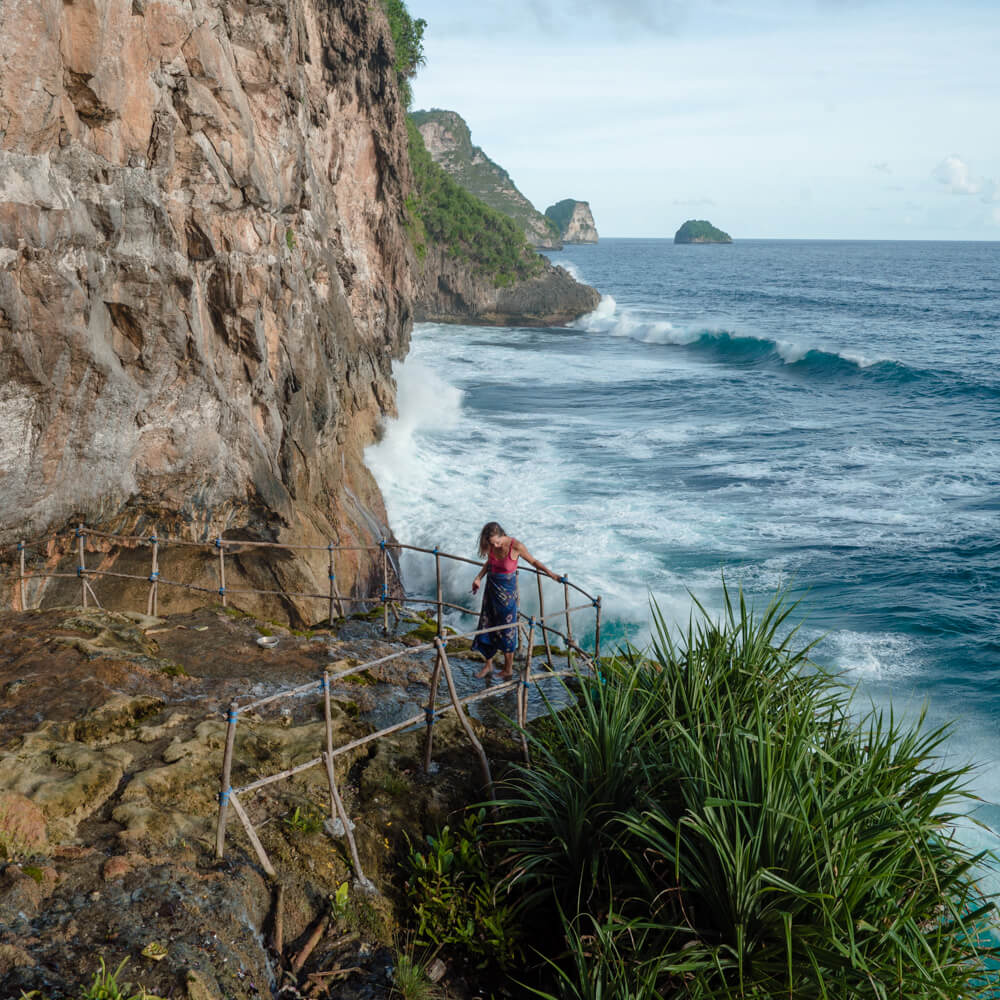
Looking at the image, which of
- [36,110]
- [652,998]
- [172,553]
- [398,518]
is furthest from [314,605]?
[652,998]

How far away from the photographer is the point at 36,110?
7746 millimetres

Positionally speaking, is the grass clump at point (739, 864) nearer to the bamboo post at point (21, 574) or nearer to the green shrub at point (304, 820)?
the green shrub at point (304, 820)

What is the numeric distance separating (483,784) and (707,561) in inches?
455

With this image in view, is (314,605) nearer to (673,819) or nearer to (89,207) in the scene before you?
(89,207)

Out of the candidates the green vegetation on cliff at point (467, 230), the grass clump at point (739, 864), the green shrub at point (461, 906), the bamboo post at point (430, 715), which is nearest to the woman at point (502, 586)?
the bamboo post at point (430, 715)

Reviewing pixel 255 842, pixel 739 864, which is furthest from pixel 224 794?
pixel 739 864

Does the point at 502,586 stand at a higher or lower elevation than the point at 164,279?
lower

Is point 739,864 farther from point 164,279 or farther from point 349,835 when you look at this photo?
point 164,279

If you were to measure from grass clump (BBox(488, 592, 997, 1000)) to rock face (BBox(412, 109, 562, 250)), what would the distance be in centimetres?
12661

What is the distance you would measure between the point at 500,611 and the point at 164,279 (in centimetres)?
600

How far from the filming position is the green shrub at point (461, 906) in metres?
4.30

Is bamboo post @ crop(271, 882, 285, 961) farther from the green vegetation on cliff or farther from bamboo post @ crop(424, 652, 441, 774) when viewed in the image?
the green vegetation on cliff

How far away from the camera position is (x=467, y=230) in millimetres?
56031

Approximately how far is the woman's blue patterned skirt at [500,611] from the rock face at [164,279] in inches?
195
